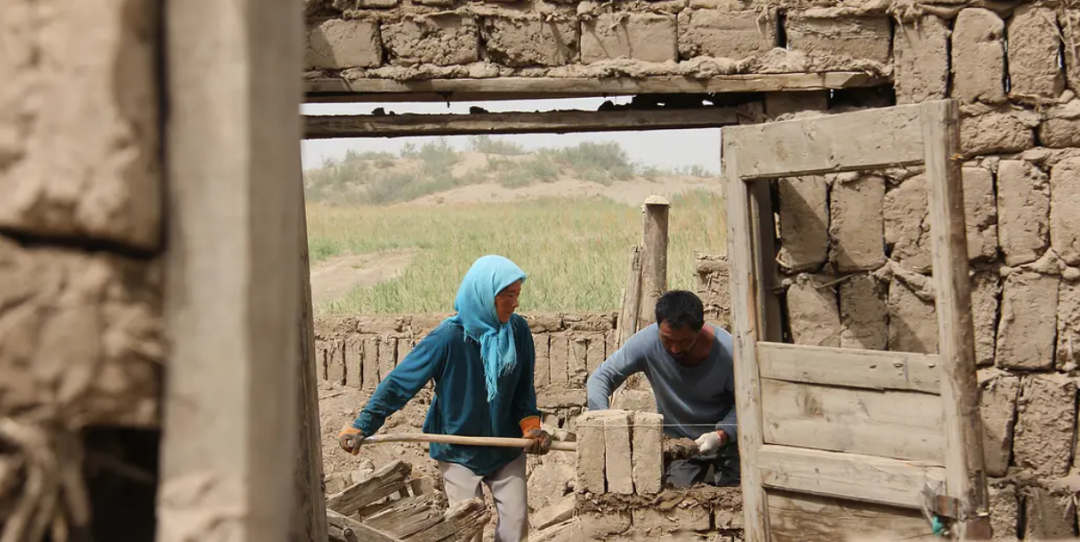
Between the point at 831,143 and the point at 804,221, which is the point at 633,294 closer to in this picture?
the point at 804,221

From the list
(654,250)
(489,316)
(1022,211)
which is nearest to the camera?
(1022,211)

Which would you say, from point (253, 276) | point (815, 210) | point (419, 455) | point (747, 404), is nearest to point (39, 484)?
point (253, 276)

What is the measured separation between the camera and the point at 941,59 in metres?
4.45

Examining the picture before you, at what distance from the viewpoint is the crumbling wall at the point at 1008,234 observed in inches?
170

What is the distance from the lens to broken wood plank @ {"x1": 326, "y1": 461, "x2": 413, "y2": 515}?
5676 mm

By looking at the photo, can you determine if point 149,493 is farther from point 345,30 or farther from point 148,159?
point 345,30

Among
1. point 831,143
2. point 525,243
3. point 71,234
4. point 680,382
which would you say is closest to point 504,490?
point 680,382

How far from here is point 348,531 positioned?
4.56m

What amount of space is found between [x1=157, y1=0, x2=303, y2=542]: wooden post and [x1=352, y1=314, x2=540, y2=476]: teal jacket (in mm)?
4096

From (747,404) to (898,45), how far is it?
160cm

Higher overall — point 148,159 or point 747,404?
point 148,159

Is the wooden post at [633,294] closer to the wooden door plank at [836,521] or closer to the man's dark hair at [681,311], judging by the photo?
the man's dark hair at [681,311]

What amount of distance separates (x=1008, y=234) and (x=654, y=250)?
14.1ft

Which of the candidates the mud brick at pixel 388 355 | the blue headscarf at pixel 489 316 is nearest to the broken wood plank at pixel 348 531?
the blue headscarf at pixel 489 316
